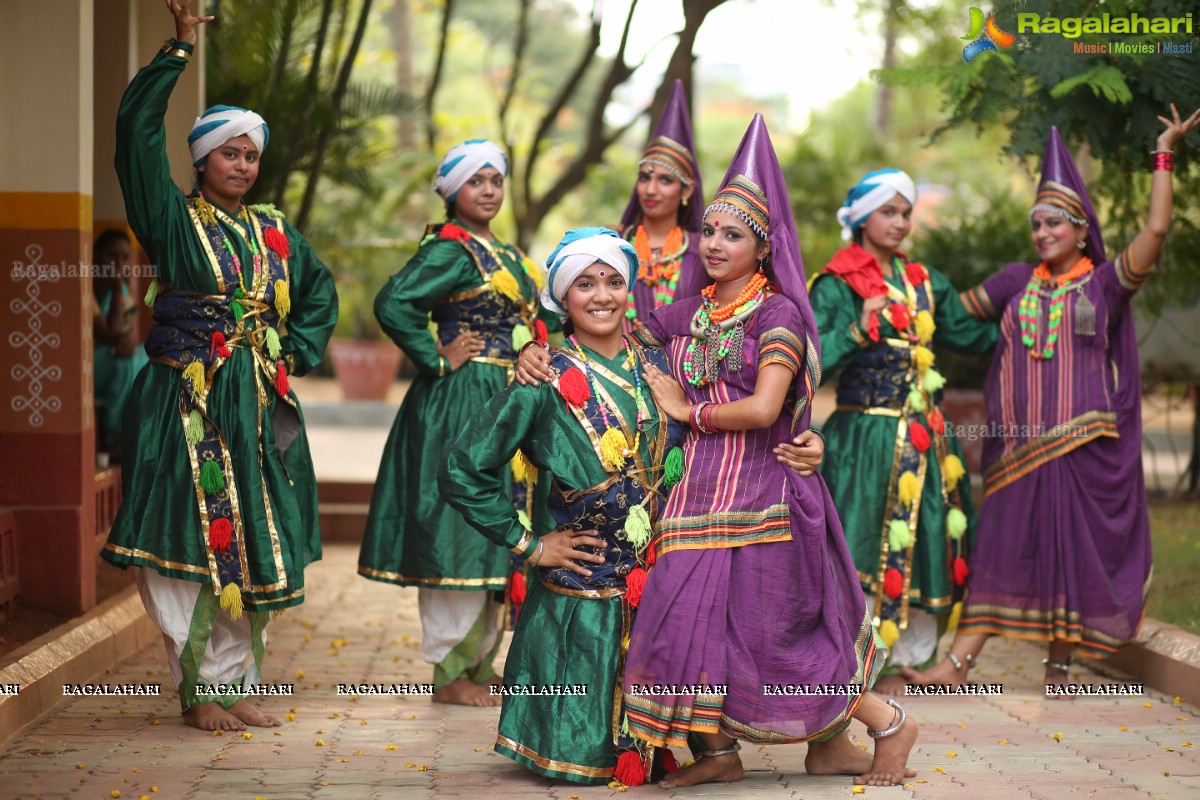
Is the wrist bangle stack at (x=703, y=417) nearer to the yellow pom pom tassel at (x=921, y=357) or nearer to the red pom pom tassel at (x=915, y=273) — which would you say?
the yellow pom pom tassel at (x=921, y=357)

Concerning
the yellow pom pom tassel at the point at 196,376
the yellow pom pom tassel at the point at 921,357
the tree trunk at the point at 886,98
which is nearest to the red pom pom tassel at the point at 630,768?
the yellow pom pom tassel at the point at 196,376

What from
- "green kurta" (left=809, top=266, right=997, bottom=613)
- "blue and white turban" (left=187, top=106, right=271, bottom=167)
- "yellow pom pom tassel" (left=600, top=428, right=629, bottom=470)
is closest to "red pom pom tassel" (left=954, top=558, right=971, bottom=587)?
"green kurta" (left=809, top=266, right=997, bottom=613)

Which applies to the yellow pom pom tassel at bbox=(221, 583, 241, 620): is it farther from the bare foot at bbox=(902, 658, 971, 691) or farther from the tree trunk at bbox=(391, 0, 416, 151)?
the tree trunk at bbox=(391, 0, 416, 151)

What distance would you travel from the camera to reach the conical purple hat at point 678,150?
6.34m

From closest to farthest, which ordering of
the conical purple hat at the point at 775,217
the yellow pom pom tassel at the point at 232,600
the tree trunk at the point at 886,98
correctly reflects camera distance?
the conical purple hat at the point at 775,217 < the yellow pom pom tassel at the point at 232,600 < the tree trunk at the point at 886,98

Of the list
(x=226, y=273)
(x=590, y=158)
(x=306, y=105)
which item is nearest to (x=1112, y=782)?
(x=226, y=273)

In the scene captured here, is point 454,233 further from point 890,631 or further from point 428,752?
point 890,631

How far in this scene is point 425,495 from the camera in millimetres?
5902

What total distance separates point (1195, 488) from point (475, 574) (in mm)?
8076

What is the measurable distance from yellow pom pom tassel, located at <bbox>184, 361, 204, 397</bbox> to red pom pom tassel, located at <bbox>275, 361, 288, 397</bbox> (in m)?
0.34

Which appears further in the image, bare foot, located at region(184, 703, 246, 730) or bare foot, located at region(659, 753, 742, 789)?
bare foot, located at region(184, 703, 246, 730)

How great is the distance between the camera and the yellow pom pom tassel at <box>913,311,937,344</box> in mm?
6223

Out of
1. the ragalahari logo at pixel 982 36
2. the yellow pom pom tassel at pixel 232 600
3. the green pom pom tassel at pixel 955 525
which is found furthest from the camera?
the ragalahari logo at pixel 982 36

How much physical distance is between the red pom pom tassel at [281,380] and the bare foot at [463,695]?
4.57ft
